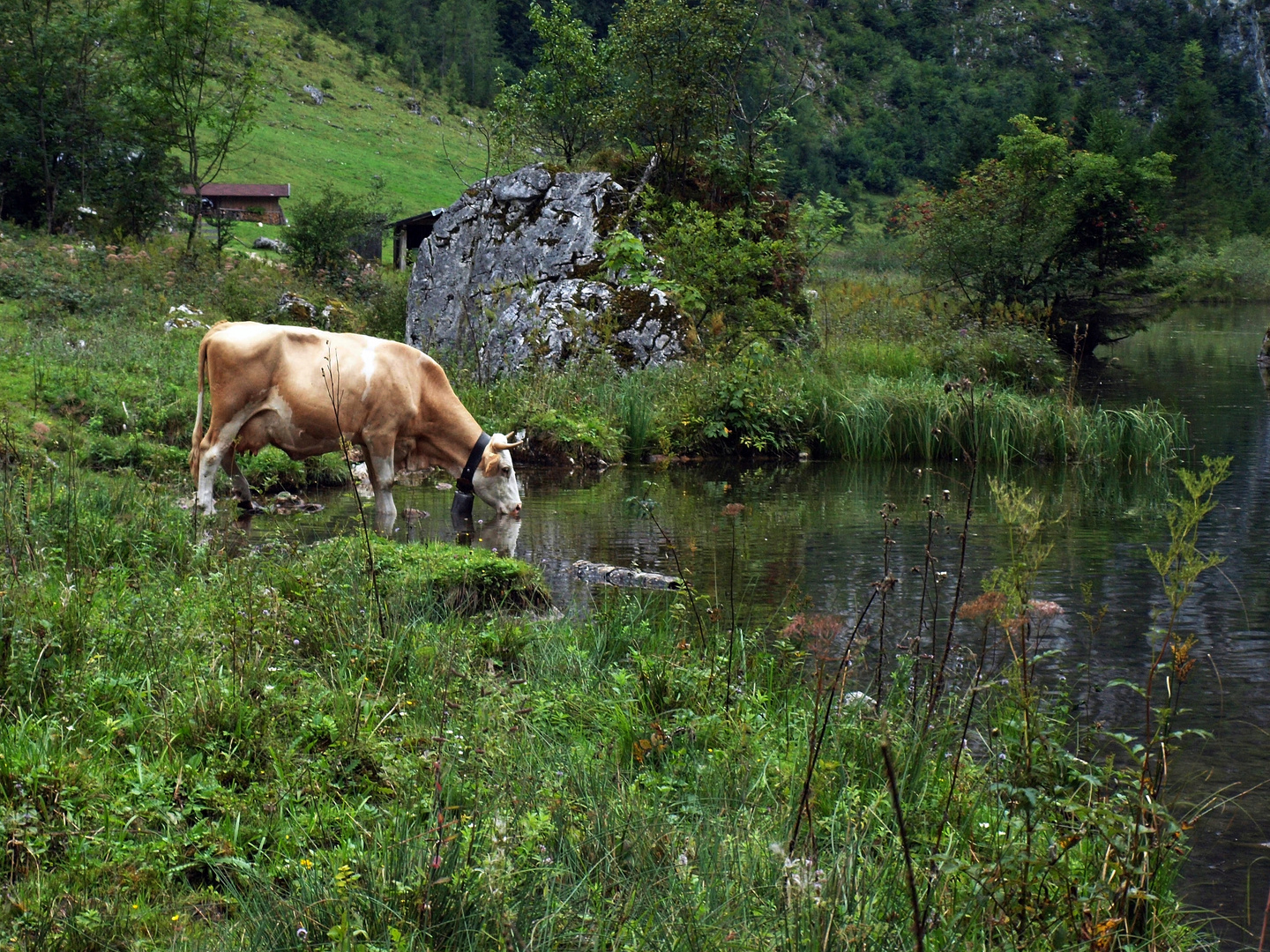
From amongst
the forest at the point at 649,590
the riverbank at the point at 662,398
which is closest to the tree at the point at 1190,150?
the forest at the point at 649,590

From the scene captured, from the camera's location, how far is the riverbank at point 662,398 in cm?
1246

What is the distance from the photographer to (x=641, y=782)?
3.90m

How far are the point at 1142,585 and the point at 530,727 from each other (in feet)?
18.5

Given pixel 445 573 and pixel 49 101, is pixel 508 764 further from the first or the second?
pixel 49 101

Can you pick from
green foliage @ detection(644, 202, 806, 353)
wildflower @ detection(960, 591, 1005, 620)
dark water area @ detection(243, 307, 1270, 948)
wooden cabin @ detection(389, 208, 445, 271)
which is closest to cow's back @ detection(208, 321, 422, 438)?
dark water area @ detection(243, 307, 1270, 948)

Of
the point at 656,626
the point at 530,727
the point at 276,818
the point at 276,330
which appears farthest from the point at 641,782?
the point at 276,330

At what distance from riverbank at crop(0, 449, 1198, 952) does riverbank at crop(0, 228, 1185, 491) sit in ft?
16.9

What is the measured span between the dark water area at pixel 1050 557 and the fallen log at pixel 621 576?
0.14m

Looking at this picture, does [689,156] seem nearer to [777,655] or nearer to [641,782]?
[777,655]

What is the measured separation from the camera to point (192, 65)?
29969mm

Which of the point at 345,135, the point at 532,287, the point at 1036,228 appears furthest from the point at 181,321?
the point at 345,135

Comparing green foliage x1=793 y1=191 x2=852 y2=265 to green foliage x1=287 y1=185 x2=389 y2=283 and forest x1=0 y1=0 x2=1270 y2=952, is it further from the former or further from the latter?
green foliage x1=287 y1=185 x2=389 y2=283

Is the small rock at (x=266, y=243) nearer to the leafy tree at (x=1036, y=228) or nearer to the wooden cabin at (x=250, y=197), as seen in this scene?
the wooden cabin at (x=250, y=197)

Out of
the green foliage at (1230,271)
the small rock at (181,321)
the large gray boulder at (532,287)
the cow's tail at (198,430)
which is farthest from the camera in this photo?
the green foliage at (1230,271)
